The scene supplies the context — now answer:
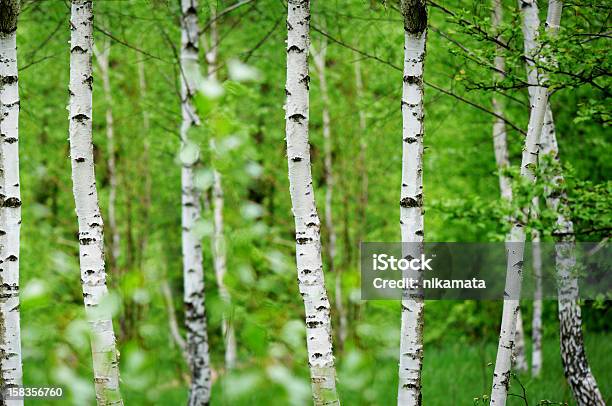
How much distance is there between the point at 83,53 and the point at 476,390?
6.22 meters

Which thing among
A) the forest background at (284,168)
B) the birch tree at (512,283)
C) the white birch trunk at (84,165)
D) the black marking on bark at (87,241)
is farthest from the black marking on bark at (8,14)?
the birch tree at (512,283)

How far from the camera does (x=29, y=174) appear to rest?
14.4 meters

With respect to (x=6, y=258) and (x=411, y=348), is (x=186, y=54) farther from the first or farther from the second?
(x=411, y=348)

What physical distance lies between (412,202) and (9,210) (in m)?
3.00

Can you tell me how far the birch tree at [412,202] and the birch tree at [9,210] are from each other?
9.30ft

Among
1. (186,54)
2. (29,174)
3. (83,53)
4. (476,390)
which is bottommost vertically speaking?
(476,390)

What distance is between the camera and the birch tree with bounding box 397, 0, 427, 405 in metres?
→ 4.46

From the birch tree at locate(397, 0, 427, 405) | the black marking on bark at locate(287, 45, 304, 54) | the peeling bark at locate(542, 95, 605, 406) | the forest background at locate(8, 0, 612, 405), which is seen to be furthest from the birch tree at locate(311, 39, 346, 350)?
the black marking on bark at locate(287, 45, 304, 54)

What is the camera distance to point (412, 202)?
177 inches

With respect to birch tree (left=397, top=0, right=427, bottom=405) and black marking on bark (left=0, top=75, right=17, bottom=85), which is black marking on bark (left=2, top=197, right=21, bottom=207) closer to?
black marking on bark (left=0, top=75, right=17, bottom=85)

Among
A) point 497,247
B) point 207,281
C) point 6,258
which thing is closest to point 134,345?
point 6,258

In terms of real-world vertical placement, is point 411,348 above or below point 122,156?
below

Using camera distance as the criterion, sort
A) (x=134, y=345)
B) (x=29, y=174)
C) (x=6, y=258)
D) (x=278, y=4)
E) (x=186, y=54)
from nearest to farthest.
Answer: (x=134, y=345), (x=6, y=258), (x=186, y=54), (x=278, y=4), (x=29, y=174)

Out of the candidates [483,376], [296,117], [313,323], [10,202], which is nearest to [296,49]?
[296,117]
